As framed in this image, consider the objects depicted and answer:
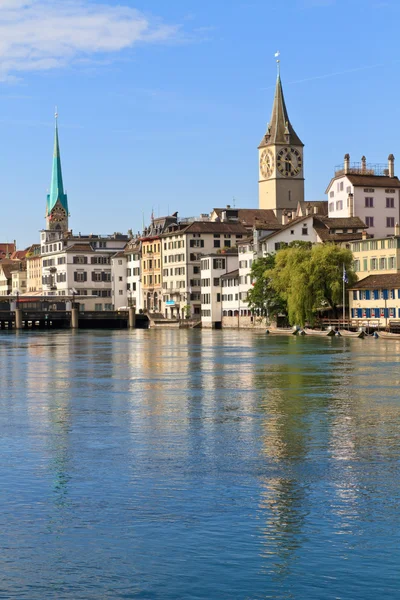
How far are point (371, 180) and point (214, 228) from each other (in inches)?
1341

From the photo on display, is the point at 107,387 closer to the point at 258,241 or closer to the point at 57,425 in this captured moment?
the point at 57,425

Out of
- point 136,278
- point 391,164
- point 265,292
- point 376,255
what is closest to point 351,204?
point 391,164

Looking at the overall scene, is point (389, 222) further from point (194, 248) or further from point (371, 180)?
point (194, 248)

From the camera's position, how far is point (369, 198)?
5812 inches

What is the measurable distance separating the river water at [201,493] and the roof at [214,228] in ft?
393

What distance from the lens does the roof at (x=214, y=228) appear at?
173 meters

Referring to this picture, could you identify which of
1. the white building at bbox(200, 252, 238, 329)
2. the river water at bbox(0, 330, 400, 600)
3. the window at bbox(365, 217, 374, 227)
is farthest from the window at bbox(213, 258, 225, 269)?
the river water at bbox(0, 330, 400, 600)

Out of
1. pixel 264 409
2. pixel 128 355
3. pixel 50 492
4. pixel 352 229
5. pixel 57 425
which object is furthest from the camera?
pixel 352 229

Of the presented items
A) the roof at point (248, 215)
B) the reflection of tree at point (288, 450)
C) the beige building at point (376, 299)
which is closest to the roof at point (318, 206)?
the roof at point (248, 215)

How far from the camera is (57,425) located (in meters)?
39.3

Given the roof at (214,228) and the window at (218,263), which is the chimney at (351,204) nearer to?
the window at (218,263)

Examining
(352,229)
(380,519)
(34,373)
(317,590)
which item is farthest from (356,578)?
(352,229)

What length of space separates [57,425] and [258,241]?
111 m

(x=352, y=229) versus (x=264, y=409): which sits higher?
(x=352, y=229)
